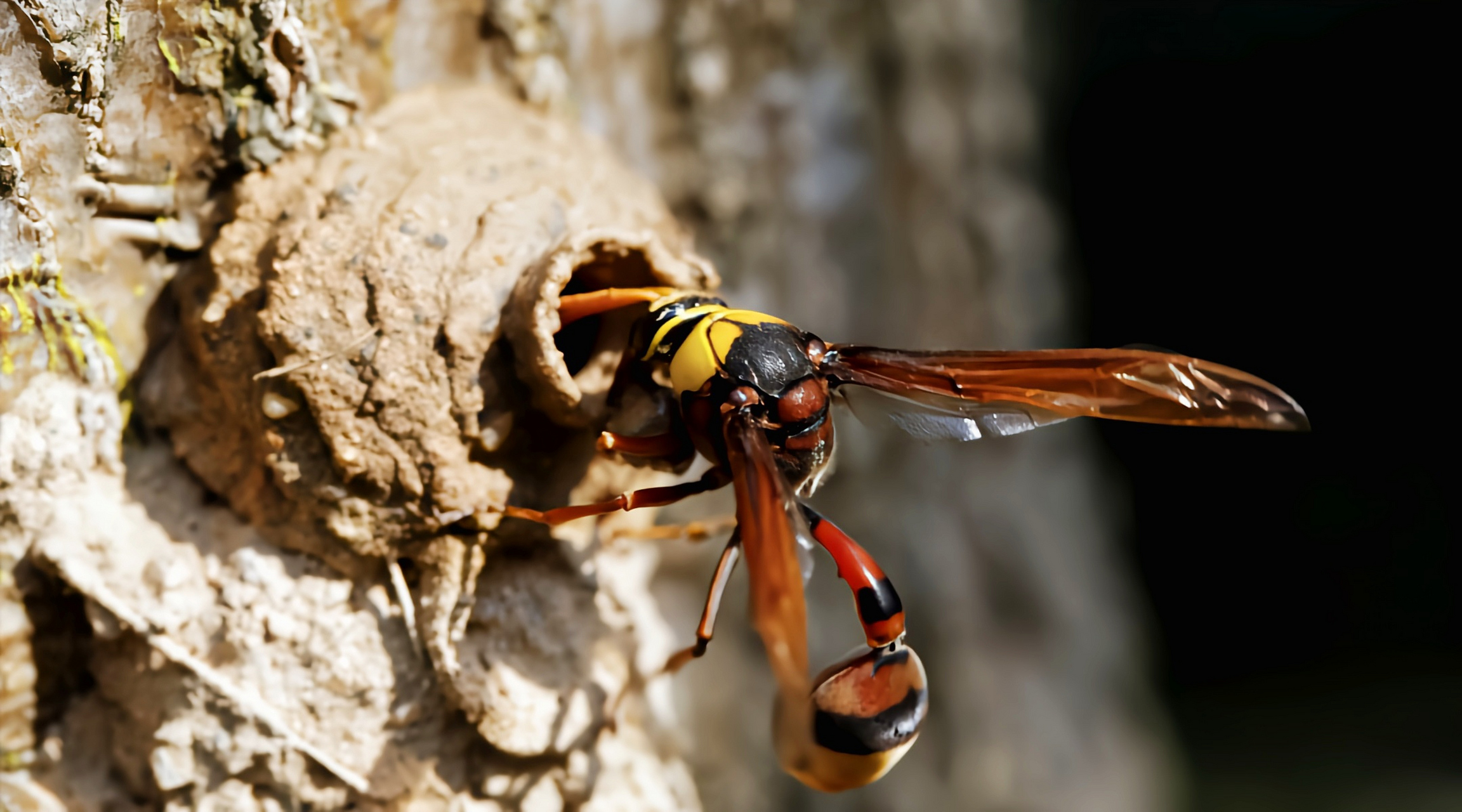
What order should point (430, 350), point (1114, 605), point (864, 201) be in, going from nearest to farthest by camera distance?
point (430, 350) → point (864, 201) → point (1114, 605)

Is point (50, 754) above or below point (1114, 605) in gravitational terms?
above

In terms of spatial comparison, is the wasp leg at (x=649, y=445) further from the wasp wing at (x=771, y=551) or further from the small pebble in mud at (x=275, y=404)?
the small pebble in mud at (x=275, y=404)

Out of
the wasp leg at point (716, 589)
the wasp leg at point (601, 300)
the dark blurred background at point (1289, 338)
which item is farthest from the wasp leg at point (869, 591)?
the dark blurred background at point (1289, 338)

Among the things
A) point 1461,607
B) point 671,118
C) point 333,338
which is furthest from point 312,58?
point 1461,607

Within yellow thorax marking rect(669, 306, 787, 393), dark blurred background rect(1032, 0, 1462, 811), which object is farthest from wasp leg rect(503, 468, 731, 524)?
dark blurred background rect(1032, 0, 1462, 811)

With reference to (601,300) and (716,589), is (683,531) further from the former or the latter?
(601,300)

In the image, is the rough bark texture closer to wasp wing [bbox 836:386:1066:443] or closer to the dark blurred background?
wasp wing [bbox 836:386:1066:443]

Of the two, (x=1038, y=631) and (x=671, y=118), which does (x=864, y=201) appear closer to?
(x=671, y=118)
